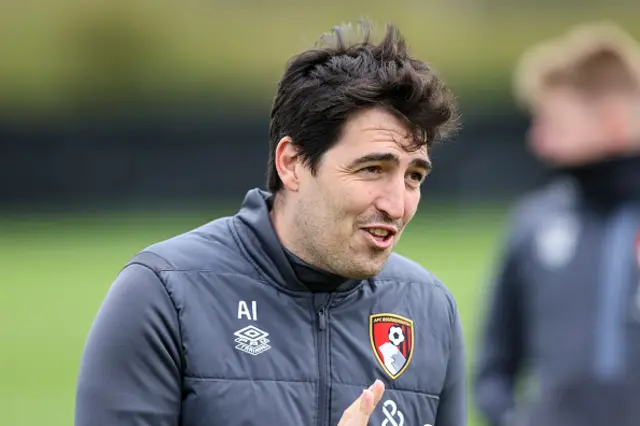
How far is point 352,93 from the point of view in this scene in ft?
9.56

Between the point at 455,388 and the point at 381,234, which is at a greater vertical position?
the point at 381,234

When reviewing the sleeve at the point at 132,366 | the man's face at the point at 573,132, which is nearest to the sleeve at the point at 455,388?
the sleeve at the point at 132,366

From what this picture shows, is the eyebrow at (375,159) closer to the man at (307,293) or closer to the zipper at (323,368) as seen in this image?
the man at (307,293)

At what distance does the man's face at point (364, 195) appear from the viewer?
287cm

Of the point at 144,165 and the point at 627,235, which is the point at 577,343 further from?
the point at 144,165

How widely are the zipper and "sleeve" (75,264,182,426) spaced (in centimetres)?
33

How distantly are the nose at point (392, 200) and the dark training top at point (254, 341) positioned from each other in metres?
0.24

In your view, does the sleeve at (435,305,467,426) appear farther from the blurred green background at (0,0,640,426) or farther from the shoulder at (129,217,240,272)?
the blurred green background at (0,0,640,426)

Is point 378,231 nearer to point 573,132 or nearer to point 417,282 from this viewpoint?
point 417,282

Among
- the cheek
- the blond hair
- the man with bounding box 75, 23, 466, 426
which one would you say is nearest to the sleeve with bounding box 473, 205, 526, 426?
the blond hair

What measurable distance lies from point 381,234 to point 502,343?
83.5 inches

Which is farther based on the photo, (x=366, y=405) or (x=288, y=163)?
(x=288, y=163)

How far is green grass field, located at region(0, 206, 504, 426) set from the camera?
11086 mm

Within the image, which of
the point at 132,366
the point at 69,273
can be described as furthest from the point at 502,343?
the point at 69,273
